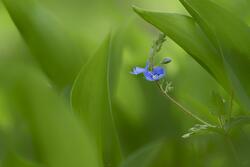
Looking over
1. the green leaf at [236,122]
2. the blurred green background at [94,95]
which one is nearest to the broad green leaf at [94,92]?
the blurred green background at [94,95]

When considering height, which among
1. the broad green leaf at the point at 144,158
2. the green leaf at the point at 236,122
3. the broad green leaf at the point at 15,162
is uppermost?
the broad green leaf at the point at 15,162

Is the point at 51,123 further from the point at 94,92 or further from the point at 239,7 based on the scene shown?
the point at 239,7

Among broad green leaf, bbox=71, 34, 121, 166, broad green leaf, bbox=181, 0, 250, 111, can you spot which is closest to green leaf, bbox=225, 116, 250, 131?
broad green leaf, bbox=181, 0, 250, 111

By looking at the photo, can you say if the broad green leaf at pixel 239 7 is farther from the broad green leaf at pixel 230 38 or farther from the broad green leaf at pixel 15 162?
the broad green leaf at pixel 15 162

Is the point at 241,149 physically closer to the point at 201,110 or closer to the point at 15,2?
the point at 201,110

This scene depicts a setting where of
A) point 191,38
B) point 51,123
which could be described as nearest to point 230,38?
point 191,38

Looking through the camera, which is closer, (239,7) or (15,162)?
(15,162)
